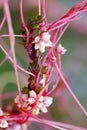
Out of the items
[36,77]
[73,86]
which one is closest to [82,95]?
[73,86]

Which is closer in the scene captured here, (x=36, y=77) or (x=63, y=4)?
(x=36, y=77)

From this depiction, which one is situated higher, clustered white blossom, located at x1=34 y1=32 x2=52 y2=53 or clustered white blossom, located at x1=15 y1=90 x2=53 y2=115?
clustered white blossom, located at x1=34 y1=32 x2=52 y2=53

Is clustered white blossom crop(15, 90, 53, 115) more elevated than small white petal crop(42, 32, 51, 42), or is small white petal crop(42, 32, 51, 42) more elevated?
small white petal crop(42, 32, 51, 42)

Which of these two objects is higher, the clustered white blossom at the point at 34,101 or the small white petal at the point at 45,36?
the small white petal at the point at 45,36

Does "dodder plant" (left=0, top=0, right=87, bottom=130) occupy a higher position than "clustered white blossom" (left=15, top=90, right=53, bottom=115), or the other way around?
"dodder plant" (left=0, top=0, right=87, bottom=130)

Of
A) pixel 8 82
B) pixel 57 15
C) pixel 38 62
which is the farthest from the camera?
pixel 57 15

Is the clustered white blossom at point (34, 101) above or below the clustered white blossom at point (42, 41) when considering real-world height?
below

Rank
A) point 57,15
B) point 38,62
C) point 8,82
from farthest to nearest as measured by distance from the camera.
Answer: point 57,15 < point 8,82 < point 38,62

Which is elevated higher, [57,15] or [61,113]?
[57,15]

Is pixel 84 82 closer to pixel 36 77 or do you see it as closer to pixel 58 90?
pixel 58 90

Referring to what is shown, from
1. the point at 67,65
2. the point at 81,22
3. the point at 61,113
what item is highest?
the point at 81,22

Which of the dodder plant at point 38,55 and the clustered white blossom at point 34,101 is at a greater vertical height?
the dodder plant at point 38,55
